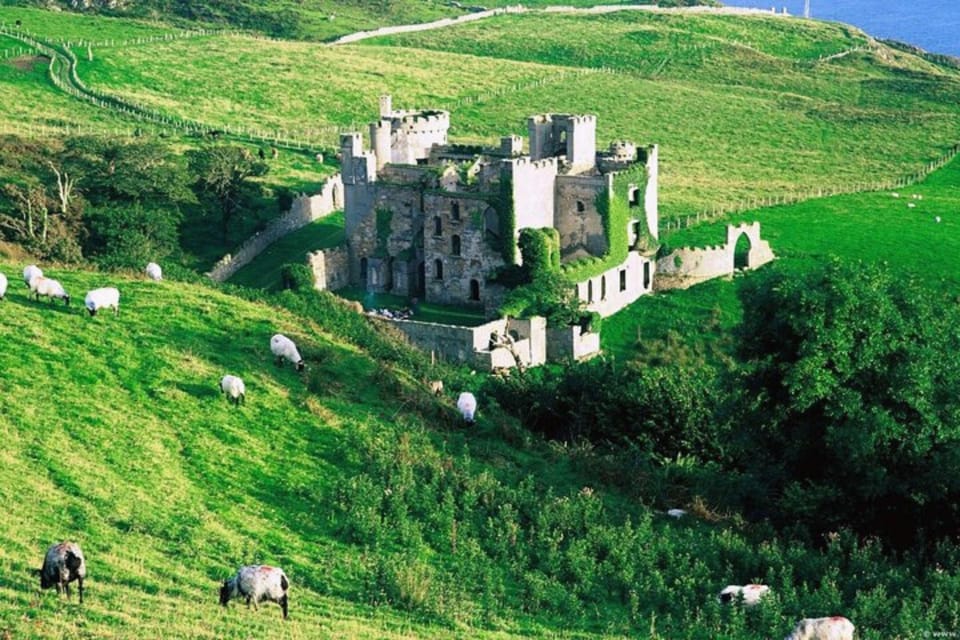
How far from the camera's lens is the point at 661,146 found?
10875 cm

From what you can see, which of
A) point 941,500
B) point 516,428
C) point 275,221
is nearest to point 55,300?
point 516,428

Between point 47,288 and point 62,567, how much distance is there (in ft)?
61.6

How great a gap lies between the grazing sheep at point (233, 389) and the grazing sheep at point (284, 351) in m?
3.48

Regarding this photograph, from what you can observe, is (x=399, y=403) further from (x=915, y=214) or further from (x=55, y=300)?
(x=915, y=214)

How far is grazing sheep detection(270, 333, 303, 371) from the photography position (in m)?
40.5

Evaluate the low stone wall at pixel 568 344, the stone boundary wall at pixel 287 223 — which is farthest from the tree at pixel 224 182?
the low stone wall at pixel 568 344

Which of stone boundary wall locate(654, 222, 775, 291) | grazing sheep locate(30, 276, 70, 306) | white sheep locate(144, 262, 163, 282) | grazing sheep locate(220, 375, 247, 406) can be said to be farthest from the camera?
stone boundary wall locate(654, 222, 775, 291)

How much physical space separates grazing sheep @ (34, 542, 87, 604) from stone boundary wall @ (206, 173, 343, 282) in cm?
4527

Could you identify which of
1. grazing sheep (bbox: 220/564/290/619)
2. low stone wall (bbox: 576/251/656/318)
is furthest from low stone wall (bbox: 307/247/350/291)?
grazing sheep (bbox: 220/564/290/619)

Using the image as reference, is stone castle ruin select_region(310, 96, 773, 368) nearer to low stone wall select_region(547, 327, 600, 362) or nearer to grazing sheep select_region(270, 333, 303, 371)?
low stone wall select_region(547, 327, 600, 362)

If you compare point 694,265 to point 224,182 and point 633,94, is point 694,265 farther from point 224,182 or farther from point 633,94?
point 633,94

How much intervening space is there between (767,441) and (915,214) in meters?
49.9

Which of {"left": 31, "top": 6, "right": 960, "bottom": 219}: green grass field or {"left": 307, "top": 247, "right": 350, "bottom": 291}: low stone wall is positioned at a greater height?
{"left": 31, "top": 6, "right": 960, "bottom": 219}: green grass field

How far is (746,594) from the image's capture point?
28.7 metres
